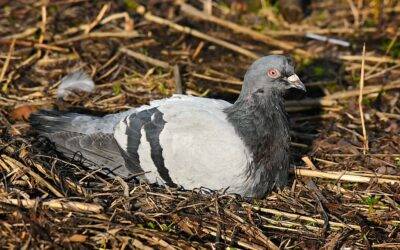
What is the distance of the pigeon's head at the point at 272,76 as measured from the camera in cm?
604

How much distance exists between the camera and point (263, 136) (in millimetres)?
5918

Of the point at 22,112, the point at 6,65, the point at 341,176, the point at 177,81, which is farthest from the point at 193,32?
the point at 341,176

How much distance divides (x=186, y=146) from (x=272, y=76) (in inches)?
38.8

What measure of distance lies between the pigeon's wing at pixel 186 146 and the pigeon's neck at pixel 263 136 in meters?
0.10

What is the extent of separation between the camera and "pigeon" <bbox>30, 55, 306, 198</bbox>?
19.0 ft

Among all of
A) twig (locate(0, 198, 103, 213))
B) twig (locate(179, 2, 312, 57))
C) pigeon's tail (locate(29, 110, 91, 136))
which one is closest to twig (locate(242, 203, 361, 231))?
twig (locate(0, 198, 103, 213))

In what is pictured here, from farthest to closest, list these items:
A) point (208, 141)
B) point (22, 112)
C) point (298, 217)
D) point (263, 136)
→ point (22, 112)
point (263, 136)
point (208, 141)
point (298, 217)

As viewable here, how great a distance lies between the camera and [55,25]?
906cm

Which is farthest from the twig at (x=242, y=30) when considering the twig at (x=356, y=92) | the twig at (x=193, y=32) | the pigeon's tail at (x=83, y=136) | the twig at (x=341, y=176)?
the pigeon's tail at (x=83, y=136)

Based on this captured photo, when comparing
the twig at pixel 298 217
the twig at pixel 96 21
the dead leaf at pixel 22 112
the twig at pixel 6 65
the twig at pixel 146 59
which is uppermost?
the twig at pixel 96 21

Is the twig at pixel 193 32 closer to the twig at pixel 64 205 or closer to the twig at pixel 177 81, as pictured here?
the twig at pixel 177 81

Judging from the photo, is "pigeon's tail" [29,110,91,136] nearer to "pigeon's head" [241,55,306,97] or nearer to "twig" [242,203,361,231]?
"pigeon's head" [241,55,306,97]

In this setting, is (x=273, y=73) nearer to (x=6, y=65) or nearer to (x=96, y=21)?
(x=6, y=65)

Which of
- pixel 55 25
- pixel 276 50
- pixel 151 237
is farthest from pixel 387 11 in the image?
pixel 151 237
